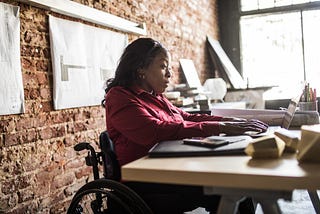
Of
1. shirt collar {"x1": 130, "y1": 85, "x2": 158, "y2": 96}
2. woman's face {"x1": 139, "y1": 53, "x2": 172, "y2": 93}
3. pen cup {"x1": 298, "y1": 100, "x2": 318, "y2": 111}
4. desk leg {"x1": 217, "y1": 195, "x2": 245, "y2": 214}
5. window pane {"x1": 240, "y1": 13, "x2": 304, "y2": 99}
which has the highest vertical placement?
window pane {"x1": 240, "y1": 13, "x2": 304, "y2": 99}

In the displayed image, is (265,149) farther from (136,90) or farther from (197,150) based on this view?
(136,90)

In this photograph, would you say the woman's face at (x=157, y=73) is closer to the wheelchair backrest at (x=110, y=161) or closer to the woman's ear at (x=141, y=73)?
the woman's ear at (x=141, y=73)

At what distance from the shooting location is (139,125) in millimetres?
1332

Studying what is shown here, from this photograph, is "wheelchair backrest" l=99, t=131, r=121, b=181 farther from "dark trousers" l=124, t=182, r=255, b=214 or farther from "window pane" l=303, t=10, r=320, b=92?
"window pane" l=303, t=10, r=320, b=92

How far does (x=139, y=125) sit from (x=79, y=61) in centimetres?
121

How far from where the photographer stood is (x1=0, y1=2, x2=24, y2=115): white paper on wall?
175 centimetres

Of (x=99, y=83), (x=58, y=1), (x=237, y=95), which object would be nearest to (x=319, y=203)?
(x=99, y=83)

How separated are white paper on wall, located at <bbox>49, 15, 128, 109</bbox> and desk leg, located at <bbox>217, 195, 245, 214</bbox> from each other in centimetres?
153

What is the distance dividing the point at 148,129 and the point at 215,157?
0.43 m

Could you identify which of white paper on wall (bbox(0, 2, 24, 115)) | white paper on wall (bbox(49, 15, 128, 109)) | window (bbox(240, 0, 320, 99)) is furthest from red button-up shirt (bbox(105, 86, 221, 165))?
window (bbox(240, 0, 320, 99))

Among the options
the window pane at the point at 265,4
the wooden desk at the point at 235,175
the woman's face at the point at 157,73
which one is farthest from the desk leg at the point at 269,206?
the window pane at the point at 265,4

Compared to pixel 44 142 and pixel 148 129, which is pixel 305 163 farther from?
pixel 44 142

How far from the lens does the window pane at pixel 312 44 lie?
20.4 feet

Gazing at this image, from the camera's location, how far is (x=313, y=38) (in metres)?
6.23
